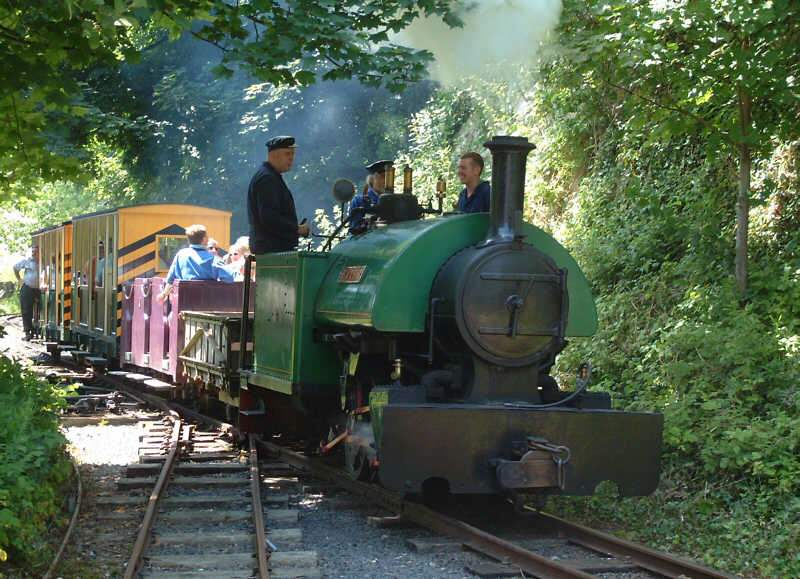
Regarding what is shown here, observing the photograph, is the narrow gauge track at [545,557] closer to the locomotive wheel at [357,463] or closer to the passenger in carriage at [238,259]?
the locomotive wheel at [357,463]

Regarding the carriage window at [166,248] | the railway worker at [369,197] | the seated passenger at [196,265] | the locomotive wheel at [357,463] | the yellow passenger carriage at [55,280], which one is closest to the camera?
the locomotive wheel at [357,463]

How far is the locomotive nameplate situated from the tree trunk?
11.3 feet

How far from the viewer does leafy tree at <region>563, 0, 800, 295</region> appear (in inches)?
312

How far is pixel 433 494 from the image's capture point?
7.52m

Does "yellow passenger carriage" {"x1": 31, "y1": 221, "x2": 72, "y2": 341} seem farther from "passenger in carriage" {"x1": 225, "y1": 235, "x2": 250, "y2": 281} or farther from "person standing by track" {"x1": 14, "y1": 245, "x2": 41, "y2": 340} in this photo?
"passenger in carriage" {"x1": 225, "y1": 235, "x2": 250, "y2": 281}

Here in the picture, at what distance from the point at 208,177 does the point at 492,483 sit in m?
21.0

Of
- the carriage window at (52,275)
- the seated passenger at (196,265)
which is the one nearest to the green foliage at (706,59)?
the seated passenger at (196,265)

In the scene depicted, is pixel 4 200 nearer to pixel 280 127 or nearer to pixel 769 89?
pixel 769 89

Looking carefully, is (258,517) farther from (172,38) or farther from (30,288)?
(30,288)

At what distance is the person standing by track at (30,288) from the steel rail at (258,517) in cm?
1778

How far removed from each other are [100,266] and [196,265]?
5082 mm

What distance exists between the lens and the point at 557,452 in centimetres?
630

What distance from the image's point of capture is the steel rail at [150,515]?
5.56 m

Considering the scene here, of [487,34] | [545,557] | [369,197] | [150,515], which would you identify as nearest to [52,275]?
[369,197]
